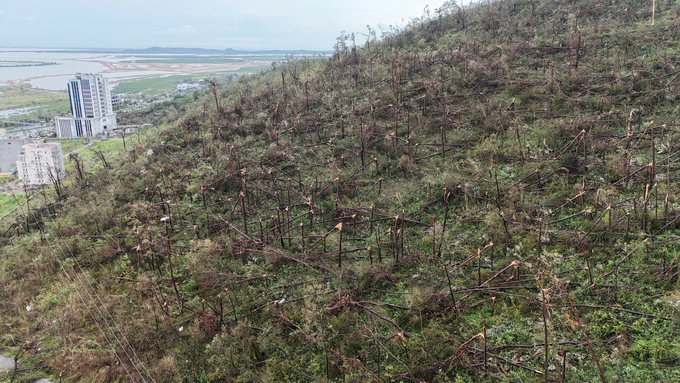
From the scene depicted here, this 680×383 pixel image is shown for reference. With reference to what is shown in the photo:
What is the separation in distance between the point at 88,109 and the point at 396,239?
42705mm

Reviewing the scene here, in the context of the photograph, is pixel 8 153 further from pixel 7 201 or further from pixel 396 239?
pixel 396 239

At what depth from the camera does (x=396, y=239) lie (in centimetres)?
574

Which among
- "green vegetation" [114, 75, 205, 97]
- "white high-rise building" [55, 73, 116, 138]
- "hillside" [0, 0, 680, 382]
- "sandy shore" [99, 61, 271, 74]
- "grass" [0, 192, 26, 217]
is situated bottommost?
"grass" [0, 192, 26, 217]

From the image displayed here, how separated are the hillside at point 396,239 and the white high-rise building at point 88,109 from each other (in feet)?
96.4

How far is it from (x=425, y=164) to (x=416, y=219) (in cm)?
200

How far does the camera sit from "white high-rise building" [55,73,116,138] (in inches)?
1377

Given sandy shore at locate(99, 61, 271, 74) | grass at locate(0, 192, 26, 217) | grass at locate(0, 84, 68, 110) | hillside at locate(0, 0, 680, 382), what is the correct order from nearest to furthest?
hillside at locate(0, 0, 680, 382), grass at locate(0, 192, 26, 217), grass at locate(0, 84, 68, 110), sandy shore at locate(99, 61, 271, 74)

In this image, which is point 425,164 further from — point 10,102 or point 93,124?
point 10,102

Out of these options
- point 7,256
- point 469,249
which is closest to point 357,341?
point 469,249

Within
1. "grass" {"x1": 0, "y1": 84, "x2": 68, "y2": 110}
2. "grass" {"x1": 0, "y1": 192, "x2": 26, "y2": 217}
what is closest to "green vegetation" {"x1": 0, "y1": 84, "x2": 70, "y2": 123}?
"grass" {"x1": 0, "y1": 84, "x2": 68, "y2": 110}

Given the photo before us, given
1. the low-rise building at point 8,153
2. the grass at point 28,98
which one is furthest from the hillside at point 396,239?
the grass at point 28,98

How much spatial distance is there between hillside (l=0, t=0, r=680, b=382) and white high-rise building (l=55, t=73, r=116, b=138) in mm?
29386

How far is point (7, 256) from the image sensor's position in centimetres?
778

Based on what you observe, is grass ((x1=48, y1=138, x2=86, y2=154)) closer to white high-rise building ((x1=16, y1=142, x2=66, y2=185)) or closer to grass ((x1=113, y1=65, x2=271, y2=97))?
white high-rise building ((x1=16, y1=142, x2=66, y2=185))
